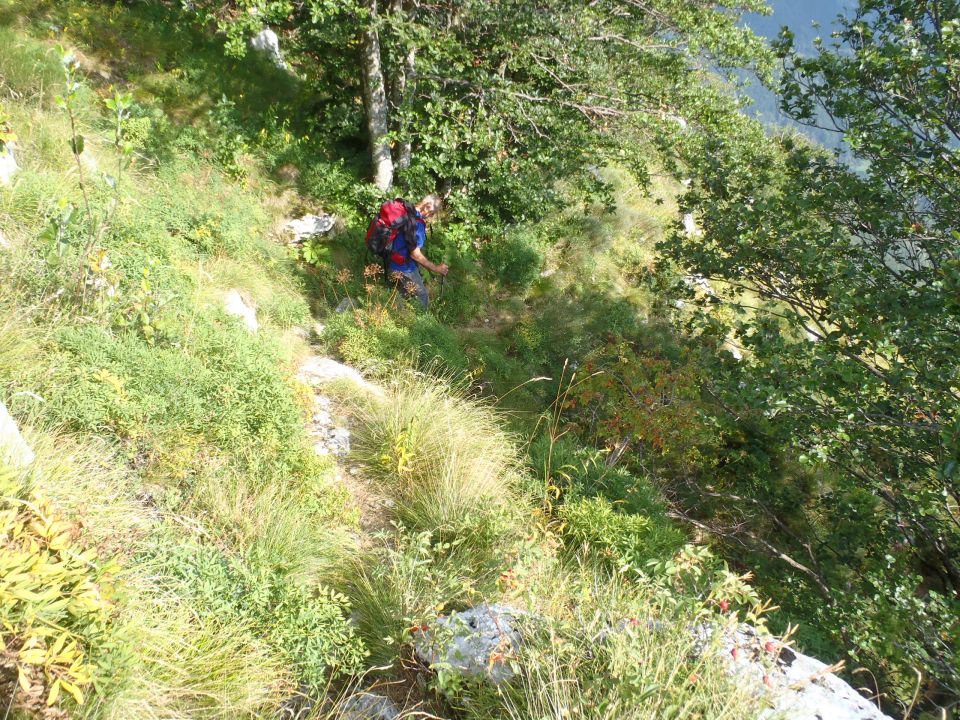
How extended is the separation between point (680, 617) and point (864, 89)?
17.6 feet

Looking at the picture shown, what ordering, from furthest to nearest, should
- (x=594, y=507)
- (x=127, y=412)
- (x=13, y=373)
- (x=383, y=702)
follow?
(x=594, y=507), (x=127, y=412), (x=13, y=373), (x=383, y=702)

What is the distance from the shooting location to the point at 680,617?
2.66 metres

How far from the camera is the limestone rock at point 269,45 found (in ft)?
29.4

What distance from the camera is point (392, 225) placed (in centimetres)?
704

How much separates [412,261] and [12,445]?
17.7ft

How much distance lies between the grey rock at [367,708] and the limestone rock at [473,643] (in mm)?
276

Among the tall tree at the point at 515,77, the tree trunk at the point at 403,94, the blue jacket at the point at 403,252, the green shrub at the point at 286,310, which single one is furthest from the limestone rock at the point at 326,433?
the tree trunk at the point at 403,94

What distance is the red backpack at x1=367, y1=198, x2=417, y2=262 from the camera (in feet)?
23.1

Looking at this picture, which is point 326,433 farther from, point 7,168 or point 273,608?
point 7,168

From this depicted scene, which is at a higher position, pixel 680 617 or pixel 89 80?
pixel 89 80

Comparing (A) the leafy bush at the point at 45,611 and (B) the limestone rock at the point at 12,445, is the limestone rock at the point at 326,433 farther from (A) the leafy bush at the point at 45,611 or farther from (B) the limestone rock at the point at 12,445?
(A) the leafy bush at the point at 45,611

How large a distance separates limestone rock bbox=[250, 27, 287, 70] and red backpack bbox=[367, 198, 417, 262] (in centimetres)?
398

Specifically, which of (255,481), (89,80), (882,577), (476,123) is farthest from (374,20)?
(882,577)

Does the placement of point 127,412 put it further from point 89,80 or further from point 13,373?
point 89,80
